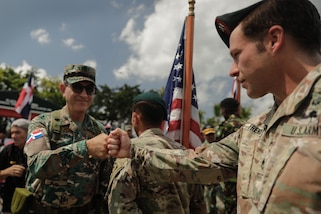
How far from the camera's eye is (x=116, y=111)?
5131 cm

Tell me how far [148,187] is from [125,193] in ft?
0.65

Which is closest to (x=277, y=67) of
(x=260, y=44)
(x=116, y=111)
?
(x=260, y=44)

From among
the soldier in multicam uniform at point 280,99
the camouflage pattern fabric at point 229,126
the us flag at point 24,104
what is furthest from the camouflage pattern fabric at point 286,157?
the us flag at point 24,104

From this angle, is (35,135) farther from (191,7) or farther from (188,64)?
(191,7)

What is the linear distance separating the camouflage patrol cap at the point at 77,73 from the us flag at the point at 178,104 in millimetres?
1778

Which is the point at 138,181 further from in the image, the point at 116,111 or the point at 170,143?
the point at 116,111

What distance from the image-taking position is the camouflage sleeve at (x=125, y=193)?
95.6 inches

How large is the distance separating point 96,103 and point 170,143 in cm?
5127

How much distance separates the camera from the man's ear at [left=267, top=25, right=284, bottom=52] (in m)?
1.35

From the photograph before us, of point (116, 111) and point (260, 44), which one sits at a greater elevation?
point (116, 111)

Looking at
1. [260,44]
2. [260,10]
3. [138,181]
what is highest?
[260,10]

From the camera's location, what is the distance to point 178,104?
4805 mm

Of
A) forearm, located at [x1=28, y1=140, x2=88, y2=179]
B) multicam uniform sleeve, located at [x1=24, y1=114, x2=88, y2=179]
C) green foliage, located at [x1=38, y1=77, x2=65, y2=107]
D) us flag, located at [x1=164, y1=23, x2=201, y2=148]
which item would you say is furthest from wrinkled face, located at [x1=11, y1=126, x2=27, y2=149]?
green foliage, located at [x1=38, y1=77, x2=65, y2=107]

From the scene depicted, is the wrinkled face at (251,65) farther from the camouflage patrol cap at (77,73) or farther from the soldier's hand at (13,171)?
the soldier's hand at (13,171)
